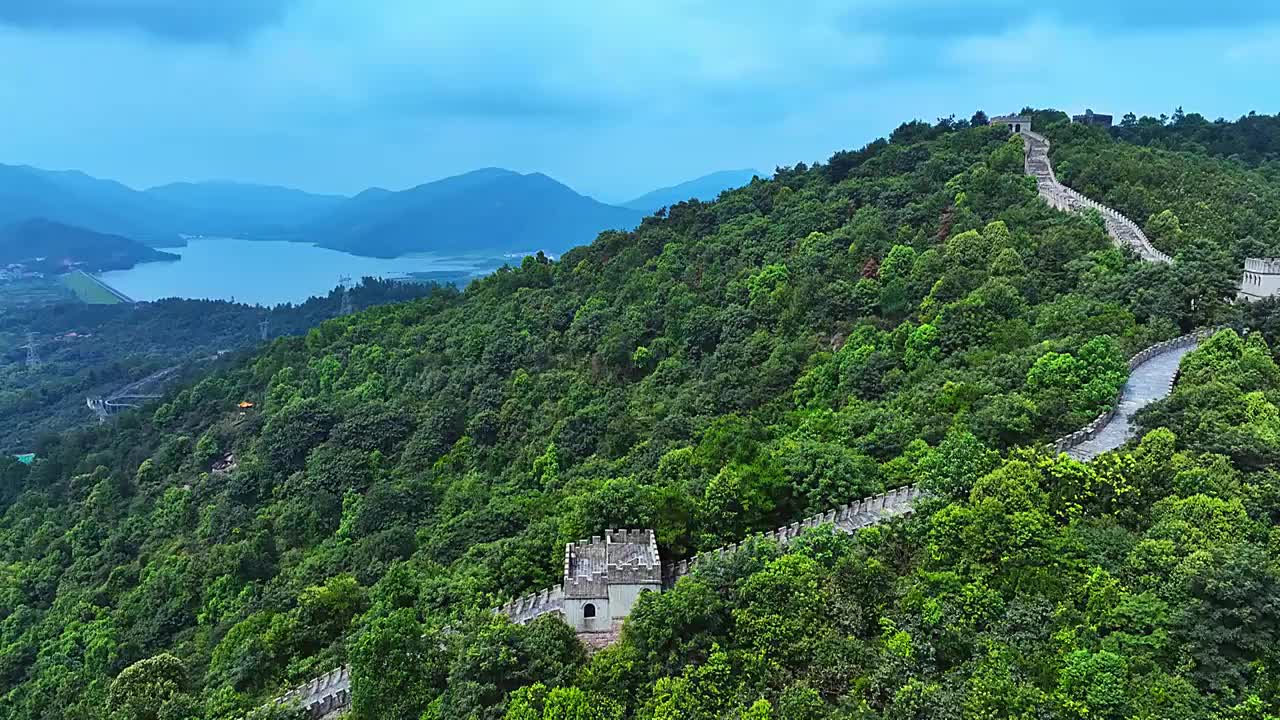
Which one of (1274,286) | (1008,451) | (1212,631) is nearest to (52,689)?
(1008,451)

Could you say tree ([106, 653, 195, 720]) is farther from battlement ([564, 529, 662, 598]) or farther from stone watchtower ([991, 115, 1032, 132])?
stone watchtower ([991, 115, 1032, 132])

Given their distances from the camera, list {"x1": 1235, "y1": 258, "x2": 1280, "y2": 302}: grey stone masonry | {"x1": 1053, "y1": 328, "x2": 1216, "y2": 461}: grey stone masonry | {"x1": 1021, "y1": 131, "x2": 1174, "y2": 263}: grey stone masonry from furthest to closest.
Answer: {"x1": 1021, "y1": 131, "x2": 1174, "y2": 263}: grey stone masonry < {"x1": 1235, "y1": 258, "x2": 1280, "y2": 302}: grey stone masonry < {"x1": 1053, "y1": 328, "x2": 1216, "y2": 461}: grey stone masonry

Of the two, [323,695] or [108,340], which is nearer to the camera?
[323,695]

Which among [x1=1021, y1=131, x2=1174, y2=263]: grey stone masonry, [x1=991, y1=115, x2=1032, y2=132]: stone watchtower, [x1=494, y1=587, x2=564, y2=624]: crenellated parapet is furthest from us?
[x1=991, y1=115, x2=1032, y2=132]: stone watchtower

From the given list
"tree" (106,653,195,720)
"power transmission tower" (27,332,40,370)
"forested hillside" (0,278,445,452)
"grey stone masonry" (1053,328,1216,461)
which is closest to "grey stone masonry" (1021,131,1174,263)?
"grey stone masonry" (1053,328,1216,461)

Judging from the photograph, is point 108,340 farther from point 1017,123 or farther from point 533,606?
point 533,606

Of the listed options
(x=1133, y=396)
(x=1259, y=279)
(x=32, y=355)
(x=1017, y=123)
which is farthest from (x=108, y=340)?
(x=1259, y=279)
